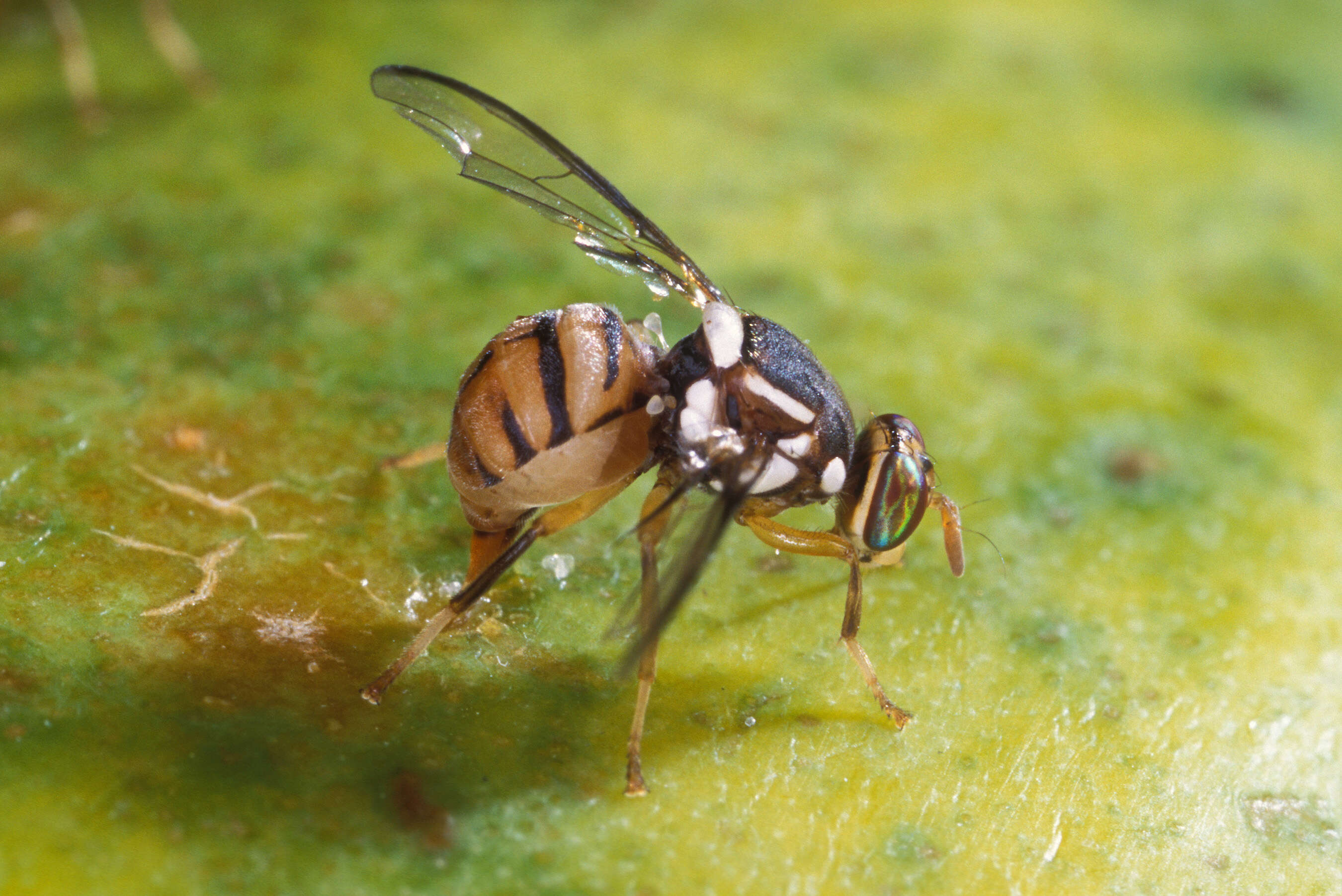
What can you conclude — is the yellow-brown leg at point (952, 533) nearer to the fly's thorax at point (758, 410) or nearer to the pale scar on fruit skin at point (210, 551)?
the fly's thorax at point (758, 410)

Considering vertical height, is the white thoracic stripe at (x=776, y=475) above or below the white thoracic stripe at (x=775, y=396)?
below

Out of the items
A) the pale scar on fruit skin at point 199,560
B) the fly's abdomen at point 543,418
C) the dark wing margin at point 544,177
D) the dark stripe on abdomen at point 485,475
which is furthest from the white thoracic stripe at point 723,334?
the pale scar on fruit skin at point 199,560

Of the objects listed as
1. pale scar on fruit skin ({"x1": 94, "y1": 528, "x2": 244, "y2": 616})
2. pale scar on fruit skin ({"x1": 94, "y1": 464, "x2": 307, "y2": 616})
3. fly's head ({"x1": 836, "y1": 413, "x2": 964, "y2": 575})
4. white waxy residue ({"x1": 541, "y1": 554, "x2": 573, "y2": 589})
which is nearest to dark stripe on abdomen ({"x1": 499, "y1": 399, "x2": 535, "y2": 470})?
white waxy residue ({"x1": 541, "y1": 554, "x2": 573, "y2": 589})

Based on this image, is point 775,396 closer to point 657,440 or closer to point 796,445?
point 796,445

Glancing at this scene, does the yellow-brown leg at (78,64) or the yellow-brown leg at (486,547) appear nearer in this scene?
the yellow-brown leg at (486,547)

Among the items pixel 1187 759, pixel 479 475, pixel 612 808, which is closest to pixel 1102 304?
pixel 1187 759

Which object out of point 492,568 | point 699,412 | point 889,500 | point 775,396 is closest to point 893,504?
point 889,500

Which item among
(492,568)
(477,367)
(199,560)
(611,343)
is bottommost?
(199,560)

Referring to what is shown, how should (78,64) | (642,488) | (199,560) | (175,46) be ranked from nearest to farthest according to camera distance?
(199,560), (642,488), (78,64), (175,46)
